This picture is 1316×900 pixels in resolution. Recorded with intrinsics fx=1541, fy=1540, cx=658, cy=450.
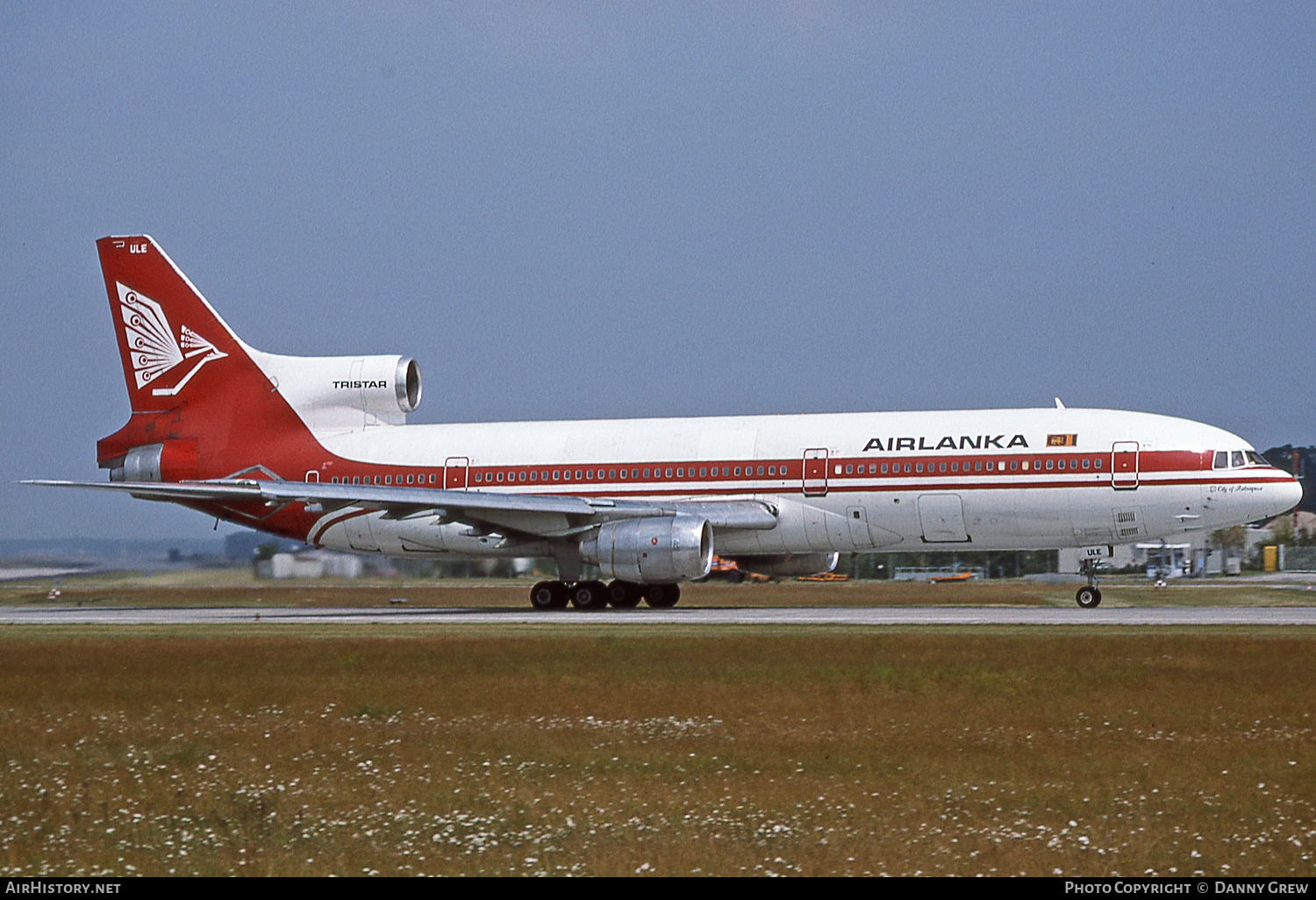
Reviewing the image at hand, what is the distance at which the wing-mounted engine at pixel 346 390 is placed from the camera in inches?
1583

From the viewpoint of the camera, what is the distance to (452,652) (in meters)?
22.8

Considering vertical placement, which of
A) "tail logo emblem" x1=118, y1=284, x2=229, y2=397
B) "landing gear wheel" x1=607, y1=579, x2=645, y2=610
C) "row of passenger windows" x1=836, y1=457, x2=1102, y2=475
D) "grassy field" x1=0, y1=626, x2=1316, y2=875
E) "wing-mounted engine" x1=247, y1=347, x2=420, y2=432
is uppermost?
"tail logo emblem" x1=118, y1=284, x2=229, y2=397

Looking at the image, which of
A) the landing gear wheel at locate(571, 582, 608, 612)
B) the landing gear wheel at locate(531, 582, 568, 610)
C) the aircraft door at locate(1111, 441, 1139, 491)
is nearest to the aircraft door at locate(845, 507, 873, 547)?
the aircraft door at locate(1111, 441, 1139, 491)

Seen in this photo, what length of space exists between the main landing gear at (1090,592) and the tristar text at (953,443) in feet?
11.8

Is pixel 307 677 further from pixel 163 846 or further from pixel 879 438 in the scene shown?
pixel 879 438

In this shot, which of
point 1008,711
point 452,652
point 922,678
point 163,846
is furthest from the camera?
point 452,652

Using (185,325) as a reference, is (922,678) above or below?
below

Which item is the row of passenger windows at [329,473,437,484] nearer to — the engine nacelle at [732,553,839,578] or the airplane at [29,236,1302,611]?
the airplane at [29,236,1302,611]

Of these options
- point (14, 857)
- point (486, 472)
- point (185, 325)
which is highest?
point (185, 325)

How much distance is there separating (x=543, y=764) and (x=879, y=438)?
22.5m

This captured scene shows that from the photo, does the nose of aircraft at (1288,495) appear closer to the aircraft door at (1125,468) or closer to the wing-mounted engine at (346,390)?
the aircraft door at (1125,468)

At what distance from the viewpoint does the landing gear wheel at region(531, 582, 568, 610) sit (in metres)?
37.5

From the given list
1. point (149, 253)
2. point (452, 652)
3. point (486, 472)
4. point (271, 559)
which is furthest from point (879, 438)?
point (149, 253)

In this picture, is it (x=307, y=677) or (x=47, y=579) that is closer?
(x=307, y=677)
